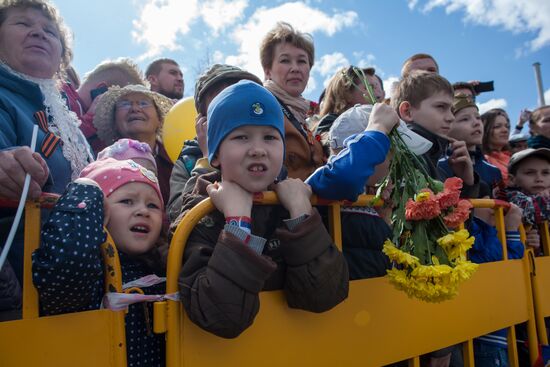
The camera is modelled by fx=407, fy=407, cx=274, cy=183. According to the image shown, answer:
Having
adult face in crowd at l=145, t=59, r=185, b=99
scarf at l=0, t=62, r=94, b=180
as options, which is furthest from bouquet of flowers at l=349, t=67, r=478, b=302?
adult face in crowd at l=145, t=59, r=185, b=99

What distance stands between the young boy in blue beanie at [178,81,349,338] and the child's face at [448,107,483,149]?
8.60 ft

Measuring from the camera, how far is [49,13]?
235 centimetres

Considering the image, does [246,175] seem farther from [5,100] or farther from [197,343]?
[5,100]

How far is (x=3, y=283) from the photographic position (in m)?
1.43

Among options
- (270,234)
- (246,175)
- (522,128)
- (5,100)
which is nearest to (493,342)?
(270,234)

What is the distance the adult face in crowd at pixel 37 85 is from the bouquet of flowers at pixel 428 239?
5.39ft

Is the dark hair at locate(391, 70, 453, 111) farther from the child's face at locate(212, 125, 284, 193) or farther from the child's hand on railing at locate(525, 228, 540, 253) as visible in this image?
the child's face at locate(212, 125, 284, 193)

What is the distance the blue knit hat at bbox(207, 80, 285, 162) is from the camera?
171cm

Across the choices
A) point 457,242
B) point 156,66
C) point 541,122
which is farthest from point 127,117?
point 541,122

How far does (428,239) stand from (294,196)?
57cm

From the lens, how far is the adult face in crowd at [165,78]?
5113mm

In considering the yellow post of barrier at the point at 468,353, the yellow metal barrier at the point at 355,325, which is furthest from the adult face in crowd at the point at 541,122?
the yellow post of barrier at the point at 468,353

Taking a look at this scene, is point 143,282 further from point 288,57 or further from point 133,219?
point 288,57

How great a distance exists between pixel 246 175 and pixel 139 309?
0.66m
